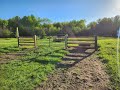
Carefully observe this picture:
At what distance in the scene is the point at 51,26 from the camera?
Result: 69062 millimetres

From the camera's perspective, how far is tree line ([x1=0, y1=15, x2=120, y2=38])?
Answer: 52084mm

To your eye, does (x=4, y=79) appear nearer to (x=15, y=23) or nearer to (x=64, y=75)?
(x=64, y=75)

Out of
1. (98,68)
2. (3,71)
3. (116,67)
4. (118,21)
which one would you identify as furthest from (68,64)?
(118,21)

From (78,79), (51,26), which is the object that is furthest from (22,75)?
(51,26)

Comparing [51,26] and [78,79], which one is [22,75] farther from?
[51,26]

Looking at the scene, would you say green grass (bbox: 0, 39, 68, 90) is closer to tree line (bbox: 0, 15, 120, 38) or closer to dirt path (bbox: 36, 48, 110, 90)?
dirt path (bbox: 36, 48, 110, 90)

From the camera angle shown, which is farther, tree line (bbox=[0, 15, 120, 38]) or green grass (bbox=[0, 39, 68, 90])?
tree line (bbox=[0, 15, 120, 38])

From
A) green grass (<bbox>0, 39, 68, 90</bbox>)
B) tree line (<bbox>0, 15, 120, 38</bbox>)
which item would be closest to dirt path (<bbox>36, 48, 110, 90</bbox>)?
green grass (<bbox>0, 39, 68, 90</bbox>)

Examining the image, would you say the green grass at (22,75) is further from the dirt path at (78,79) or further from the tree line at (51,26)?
the tree line at (51,26)

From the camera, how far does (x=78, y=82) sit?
7.11 metres

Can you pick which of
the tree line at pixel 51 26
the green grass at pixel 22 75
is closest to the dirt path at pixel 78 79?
the green grass at pixel 22 75

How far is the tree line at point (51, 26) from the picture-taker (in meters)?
52.1

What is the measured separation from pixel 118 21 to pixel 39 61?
49.2 meters

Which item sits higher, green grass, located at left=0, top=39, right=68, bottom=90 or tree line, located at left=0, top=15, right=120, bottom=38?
tree line, located at left=0, top=15, right=120, bottom=38
